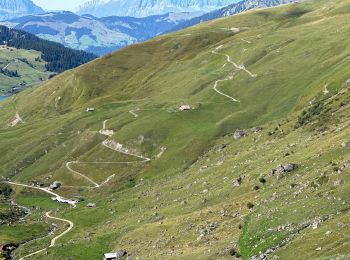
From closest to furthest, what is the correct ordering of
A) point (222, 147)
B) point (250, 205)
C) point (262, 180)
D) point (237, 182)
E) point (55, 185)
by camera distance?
point (250, 205), point (262, 180), point (237, 182), point (222, 147), point (55, 185)

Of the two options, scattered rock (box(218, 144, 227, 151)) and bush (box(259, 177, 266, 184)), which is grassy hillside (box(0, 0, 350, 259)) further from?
bush (box(259, 177, 266, 184))

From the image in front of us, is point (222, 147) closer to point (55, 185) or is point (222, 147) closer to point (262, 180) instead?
point (55, 185)

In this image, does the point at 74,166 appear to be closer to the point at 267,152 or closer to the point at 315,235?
the point at 267,152

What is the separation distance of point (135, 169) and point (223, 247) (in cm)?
10261

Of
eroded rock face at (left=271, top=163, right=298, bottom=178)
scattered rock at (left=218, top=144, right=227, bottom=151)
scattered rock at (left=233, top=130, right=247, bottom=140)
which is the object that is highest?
eroded rock face at (left=271, top=163, right=298, bottom=178)

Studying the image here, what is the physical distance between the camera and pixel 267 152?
13262 cm

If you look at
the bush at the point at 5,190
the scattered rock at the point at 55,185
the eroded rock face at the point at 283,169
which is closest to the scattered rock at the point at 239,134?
the scattered rock at the point at 55,185

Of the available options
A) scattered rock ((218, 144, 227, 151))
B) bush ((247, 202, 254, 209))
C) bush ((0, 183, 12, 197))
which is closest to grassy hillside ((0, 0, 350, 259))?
scattered rock ((218, 144, 227, 151))

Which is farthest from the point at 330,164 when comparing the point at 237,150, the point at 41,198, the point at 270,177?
the point at 41,198

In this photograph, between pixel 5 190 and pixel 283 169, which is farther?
pixel 5 190

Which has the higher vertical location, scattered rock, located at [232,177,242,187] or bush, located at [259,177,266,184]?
bush, located at [259,177,266,184]

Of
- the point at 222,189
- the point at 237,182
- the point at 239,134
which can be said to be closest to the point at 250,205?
the point at 237,182

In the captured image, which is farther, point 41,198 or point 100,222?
point 41,198

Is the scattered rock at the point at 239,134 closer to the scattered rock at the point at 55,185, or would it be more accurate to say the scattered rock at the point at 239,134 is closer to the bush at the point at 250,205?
the scattered rock at the point at 55,185
